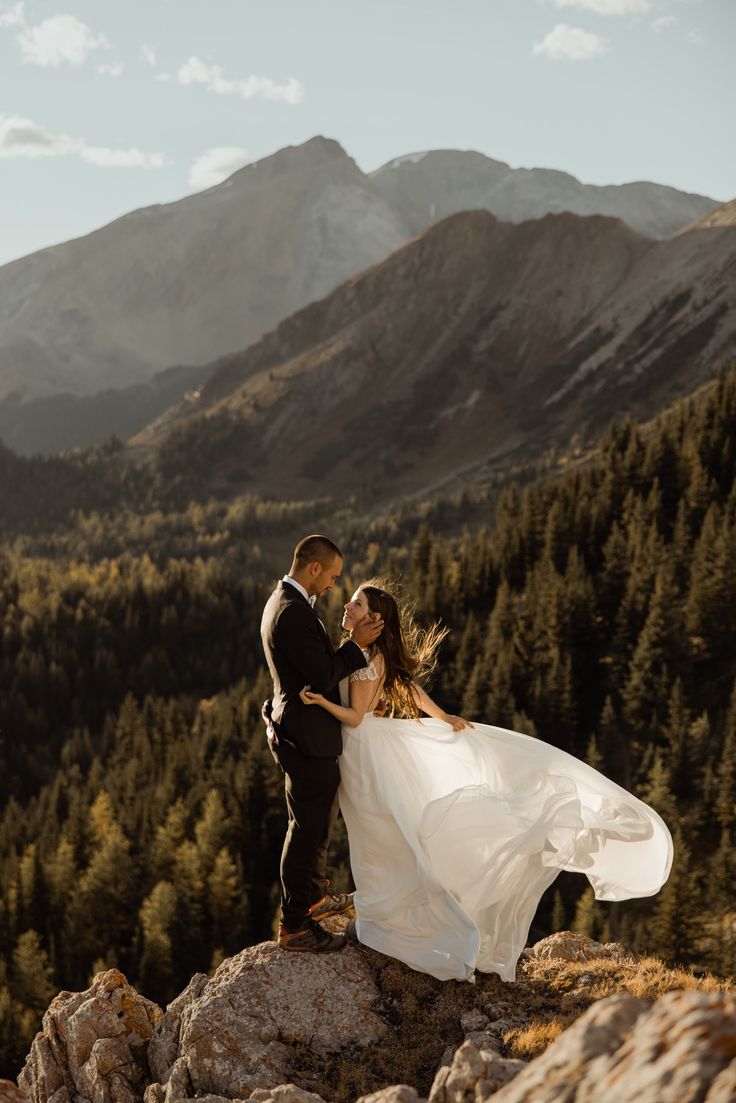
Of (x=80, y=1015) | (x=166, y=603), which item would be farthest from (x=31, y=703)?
(x=80, y=1015)

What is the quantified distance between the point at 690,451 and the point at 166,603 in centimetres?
9733

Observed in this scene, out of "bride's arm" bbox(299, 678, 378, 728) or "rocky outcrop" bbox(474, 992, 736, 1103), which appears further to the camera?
"bride's arm" bbox(299, 678, 378, 728)

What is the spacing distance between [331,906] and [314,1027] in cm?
214

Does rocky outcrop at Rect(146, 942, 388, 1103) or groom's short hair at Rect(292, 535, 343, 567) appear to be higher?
groom's short hair at Rect(292, 535, 343, 567)

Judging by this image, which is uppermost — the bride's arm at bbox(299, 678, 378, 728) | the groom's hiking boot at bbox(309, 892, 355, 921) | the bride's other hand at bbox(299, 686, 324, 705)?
the bride's other hand at bbox(299, 686, 324, 705)

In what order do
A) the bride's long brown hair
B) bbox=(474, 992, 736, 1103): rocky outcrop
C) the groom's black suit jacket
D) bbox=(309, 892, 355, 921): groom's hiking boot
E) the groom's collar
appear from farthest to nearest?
bbox=(309, 892, 355, 921): groom's hiking boot < the bride's long brown hair < the groom's collar < the groom's black suit jacket < bbox=(474, 992, 736, 1103): rocky outcrop

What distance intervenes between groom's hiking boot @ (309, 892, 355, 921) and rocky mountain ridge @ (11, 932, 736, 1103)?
0.58 metres

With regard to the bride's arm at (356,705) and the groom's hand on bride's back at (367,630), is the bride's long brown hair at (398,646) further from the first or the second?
the bride's arm at (356,705)

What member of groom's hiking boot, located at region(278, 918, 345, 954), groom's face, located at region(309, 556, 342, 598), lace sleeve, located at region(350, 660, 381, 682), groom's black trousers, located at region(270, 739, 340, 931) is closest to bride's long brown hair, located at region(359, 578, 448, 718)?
lace sleeve, located at region(350, 660, 381, 682)

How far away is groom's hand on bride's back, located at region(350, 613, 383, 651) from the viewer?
1152 cm

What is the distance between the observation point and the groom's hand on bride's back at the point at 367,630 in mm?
11516

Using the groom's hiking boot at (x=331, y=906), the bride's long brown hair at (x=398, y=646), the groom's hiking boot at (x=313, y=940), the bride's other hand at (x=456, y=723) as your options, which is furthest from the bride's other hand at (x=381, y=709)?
the groom's hiking boot at (x=313, y=940)

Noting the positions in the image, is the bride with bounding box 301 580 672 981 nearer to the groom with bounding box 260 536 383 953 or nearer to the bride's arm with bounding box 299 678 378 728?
the bride's arm with bounding box 299 678 378 728

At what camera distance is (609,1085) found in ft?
19.3
